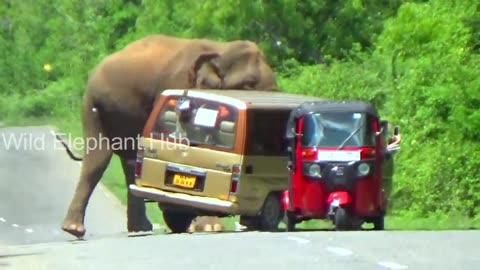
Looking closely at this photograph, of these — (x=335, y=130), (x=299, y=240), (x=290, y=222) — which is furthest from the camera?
(x=290, y=222)

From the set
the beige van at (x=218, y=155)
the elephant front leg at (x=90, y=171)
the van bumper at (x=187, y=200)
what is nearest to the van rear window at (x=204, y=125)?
the beige van at (x=218, y=155)

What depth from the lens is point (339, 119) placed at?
19734 millimetres

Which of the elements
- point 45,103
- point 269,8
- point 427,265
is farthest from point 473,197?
point 45,103

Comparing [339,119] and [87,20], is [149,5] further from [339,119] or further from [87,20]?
[339,119]

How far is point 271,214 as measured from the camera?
69.7 ft

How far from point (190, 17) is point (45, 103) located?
42318mm

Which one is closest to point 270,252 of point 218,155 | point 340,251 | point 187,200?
point 340,251

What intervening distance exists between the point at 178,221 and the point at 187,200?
213 centimetres

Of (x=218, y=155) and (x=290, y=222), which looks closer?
(x=290, y=222)

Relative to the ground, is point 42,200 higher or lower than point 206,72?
lower

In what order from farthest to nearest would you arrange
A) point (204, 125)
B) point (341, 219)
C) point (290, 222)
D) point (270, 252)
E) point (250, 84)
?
point (250, 84), point (204, 125), point (290, 222), point (341, 219), point (270, 252)

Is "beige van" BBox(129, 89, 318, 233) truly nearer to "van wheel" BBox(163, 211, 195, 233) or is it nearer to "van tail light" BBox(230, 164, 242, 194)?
"van tail light" BBox(230, 164, 242, 194)

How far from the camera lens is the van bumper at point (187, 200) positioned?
2045cm

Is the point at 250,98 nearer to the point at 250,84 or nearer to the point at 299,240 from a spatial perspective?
the point at 250,84
